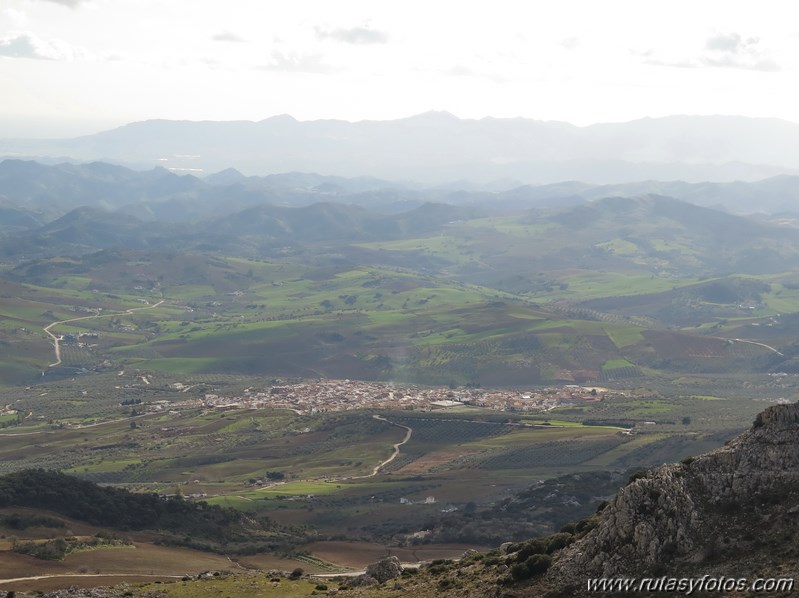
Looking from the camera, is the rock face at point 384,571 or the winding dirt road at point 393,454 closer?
the rock face at point 384,571

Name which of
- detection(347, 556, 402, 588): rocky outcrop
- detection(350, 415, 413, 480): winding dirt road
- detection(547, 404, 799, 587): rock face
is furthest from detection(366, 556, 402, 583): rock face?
detection(350, 415, 413, 480): winding dirt road

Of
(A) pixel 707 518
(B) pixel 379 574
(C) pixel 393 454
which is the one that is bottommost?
(C) pixel 393 454

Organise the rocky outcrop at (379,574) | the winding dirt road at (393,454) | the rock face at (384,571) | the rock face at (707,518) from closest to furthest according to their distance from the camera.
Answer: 1. the rock face at (707,518)
2. the rocky outcrop at (379,574)
3. the rock face at (384,571)
4. the winding dirt road at (393,454)

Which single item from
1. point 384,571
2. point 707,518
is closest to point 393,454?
point 384,571

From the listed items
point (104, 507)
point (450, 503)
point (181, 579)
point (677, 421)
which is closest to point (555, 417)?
point (677, 421)

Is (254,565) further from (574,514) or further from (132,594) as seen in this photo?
(574,514)

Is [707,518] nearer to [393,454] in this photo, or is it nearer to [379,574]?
[379,574]

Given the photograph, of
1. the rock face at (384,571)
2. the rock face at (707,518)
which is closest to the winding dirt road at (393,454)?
the rock face at (384,571)

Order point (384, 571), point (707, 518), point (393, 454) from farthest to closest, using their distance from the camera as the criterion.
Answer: point (393, 454) → point (384, 571) → point (707, 518)

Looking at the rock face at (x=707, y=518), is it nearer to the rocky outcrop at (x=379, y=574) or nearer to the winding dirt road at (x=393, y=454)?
the rocky outcrop at (x=379, y=574)
